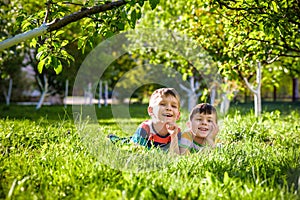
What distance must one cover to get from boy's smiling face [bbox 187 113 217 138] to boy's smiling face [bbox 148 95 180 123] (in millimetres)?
241

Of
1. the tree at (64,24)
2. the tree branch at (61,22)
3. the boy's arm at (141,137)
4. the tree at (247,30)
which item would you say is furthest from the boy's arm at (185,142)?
the tree branch at (61,22)

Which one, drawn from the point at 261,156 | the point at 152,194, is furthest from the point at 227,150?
the point at 152,194

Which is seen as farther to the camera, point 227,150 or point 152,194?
point 227,150

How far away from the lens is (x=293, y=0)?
4379 millimetres

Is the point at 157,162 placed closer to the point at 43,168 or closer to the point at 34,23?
the point at 43,168

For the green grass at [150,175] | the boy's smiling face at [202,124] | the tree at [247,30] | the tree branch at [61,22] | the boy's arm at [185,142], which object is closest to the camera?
the green grass at [150,175]

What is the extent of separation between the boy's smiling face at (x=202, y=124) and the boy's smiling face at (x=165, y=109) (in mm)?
241

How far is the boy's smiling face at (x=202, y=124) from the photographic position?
4.29 meters

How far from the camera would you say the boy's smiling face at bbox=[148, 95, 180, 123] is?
14.5 feet

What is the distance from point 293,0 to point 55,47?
2749 millimetres

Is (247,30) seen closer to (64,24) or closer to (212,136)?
(212,136)

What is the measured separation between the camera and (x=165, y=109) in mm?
4422

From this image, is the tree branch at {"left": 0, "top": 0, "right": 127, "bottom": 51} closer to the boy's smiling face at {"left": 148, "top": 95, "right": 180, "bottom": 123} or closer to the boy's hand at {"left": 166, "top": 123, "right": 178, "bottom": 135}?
the boy's hand at {"left": 166, "top": 123, "right": 178, "bottom": 135}

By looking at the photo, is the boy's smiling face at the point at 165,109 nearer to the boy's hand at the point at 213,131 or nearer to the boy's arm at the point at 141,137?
the boy's arm at the point at 141,137
